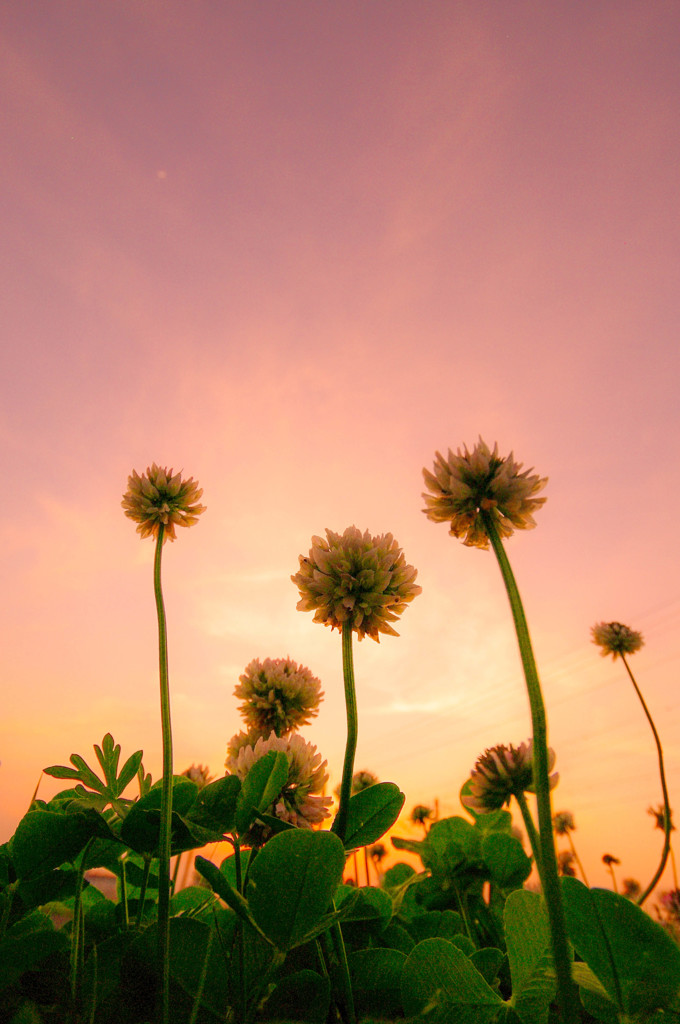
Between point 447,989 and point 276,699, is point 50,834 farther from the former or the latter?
point 276,699

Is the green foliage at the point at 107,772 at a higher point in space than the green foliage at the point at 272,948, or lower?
higher

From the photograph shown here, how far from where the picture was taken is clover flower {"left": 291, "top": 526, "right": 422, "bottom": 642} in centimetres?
109

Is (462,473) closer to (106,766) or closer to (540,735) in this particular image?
(540,735)

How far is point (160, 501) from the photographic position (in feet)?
4.86

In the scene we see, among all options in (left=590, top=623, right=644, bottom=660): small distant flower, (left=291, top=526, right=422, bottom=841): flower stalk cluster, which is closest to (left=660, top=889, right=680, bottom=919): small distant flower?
(left=590, top=623, right=644, bottom=660): small distant flower

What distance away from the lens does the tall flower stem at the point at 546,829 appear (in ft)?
1.98

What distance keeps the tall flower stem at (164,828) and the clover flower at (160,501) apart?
398mm

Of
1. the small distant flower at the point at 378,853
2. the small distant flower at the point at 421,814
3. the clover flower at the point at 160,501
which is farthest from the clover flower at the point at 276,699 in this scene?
the small distant flower at the point at 378,853

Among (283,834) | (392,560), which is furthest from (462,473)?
(283,834)

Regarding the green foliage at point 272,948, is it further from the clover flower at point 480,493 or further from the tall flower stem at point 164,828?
the clover flower at point 480,493

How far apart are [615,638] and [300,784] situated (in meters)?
3.89

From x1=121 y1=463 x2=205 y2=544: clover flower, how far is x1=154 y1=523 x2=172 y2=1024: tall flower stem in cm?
40

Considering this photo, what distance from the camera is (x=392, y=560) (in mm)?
1138

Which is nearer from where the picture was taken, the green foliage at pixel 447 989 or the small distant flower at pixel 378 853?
the green foliage at pixel 447 989
